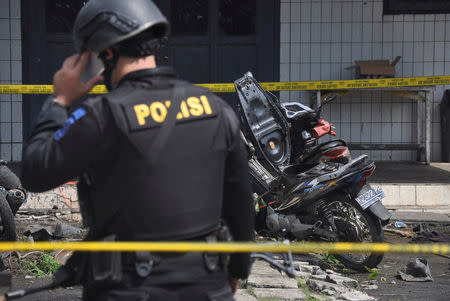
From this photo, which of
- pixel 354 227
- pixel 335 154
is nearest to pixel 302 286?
pixel 354 227

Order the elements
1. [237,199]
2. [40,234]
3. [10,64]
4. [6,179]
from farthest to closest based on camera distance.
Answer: [10,64]
[40,234]
[6,179]
[237,199]

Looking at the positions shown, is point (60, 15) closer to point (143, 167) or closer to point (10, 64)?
point (10, 64)

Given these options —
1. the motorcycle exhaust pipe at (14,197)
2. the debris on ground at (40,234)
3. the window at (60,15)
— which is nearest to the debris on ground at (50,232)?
the debris on ground at (40,234)

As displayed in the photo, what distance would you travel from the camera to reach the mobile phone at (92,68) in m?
2.07

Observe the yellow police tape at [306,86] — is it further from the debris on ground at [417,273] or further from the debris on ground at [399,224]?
the debris on ground at [417,273]

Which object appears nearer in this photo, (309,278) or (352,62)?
(309,278)

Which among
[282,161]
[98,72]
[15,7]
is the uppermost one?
[15,7]

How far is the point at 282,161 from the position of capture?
584 cm

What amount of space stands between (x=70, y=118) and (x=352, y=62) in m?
8.10

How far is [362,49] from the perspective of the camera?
9.62 m

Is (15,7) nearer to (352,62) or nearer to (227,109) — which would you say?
(352,62)

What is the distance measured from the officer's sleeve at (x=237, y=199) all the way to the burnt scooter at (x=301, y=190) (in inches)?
117

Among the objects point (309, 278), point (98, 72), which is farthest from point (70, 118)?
point (309, 278)

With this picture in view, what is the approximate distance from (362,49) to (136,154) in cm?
813
